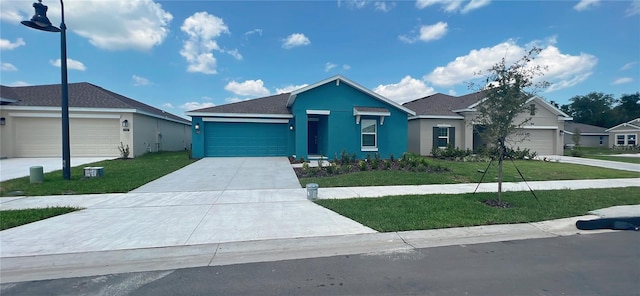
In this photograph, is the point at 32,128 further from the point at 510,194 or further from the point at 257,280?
the point at 510,194

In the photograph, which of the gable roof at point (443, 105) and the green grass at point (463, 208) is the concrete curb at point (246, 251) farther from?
the gable roof at point (443, 105)

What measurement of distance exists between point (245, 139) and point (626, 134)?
149ft

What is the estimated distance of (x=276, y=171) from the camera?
12.3 m

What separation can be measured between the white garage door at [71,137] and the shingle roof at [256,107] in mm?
5683

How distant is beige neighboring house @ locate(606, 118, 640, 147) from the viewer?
33.8 meters

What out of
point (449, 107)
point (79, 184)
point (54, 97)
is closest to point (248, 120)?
point (79, 184)

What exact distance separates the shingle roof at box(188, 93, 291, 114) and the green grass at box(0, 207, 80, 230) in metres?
11.9

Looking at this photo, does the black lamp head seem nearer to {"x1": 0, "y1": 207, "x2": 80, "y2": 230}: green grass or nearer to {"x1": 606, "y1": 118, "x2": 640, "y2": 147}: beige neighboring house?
{"x1": 0, "y1": 207, "x2": 80, "y2": 230}: green grass

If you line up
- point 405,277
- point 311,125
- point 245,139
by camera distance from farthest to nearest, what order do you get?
point 311,125
point 245,139
point 405,277

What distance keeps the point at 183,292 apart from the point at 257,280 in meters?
0.82

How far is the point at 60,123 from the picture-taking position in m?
17.4

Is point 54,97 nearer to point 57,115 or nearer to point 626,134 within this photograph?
point 57,115

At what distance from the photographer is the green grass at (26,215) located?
5.38 meters

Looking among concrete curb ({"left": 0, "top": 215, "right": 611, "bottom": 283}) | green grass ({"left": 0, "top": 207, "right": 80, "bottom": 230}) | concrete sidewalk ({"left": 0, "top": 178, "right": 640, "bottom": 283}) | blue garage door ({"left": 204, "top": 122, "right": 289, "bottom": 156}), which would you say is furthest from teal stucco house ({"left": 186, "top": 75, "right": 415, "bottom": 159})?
concrete curb ({"left": 0, "top": 215, "right": 611, "bottom": 283})
